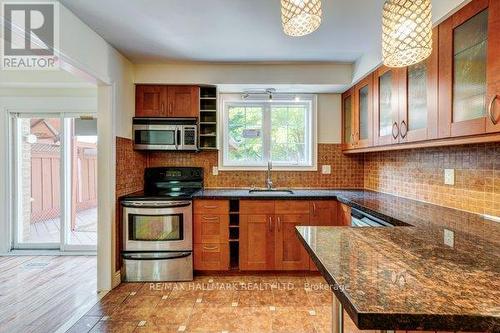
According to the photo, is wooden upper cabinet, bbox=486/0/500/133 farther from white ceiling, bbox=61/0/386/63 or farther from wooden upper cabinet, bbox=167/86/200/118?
wooden upper cabinet, bbox=167/86/200/118

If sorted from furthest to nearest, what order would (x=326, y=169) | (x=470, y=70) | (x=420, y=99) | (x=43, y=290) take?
1. (x=326, y=169)
2. (x=43, y=290)
3. (x=420, y=99)
4. (x=470, y=70)

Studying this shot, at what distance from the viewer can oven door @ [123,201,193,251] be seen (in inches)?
115

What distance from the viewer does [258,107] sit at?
378cm

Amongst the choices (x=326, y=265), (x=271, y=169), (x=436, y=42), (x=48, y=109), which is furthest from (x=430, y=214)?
(x=48, y=109)

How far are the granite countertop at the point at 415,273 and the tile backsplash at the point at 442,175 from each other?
277 millimetres

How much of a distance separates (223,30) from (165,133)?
1.38m

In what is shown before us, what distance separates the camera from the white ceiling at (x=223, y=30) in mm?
2068

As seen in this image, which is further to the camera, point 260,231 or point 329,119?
point 329,119

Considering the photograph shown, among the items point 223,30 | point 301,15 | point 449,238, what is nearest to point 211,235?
point 223,30

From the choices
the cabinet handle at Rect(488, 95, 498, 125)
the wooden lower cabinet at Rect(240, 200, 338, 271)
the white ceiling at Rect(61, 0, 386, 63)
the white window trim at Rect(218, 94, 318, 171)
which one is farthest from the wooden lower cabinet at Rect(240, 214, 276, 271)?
the cabinet handle at Rect(488, 95, 498, 125)

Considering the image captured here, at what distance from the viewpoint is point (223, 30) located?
244 centimetres

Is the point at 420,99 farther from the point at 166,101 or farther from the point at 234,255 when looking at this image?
the point at 166,101

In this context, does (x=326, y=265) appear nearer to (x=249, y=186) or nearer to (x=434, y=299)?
(x=434, y=299)

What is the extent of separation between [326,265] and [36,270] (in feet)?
12.3
